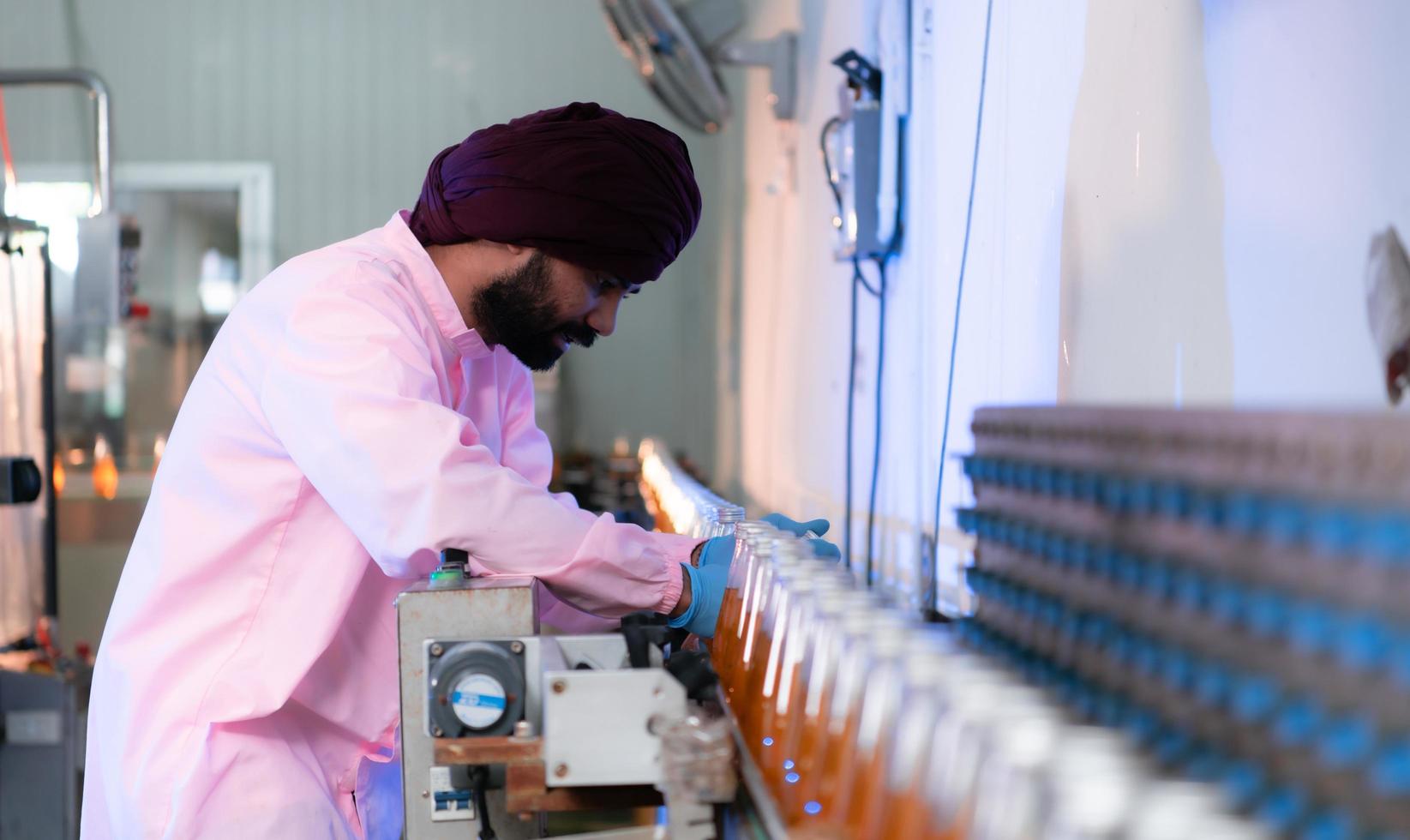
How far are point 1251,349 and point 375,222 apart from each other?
5.53 metres

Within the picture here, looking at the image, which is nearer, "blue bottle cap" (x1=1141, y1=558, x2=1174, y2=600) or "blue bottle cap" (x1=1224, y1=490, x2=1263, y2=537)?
"blue bottle cap" (x1=1224, y1=490, x2=1263, y2=537)

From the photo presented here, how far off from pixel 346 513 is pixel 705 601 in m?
0.38

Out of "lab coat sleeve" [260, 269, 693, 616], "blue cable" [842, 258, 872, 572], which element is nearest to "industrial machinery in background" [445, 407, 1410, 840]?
"lab coat sleeve" [260, 269, 693, 616]

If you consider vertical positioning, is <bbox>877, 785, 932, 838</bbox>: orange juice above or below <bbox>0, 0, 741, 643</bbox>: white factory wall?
below

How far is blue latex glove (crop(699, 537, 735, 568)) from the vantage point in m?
1.32

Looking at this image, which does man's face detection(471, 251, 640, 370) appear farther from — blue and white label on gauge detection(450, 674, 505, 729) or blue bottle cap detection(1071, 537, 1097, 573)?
blue bottle cap detection(1071, 537, 1097, 573)

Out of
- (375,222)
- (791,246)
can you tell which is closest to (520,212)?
(791,246)

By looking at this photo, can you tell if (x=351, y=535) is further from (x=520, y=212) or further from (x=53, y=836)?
(x=53, y=836)

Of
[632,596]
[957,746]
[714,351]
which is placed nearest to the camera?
[957,746]

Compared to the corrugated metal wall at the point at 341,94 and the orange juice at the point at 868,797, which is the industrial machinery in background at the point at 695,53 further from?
the orange juice at the point at 868,797

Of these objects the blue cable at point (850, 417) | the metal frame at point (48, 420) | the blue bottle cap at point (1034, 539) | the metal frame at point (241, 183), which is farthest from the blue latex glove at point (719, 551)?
the metal frame at point (241, 183)

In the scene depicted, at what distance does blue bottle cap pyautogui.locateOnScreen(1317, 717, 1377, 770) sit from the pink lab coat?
83 cm

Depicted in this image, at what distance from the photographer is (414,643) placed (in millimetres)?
1018

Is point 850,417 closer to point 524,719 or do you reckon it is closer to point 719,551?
point 719,551
